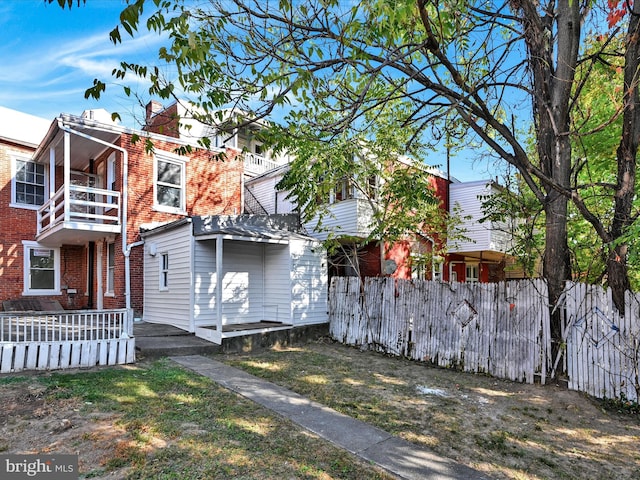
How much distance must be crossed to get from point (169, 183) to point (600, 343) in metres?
12.1

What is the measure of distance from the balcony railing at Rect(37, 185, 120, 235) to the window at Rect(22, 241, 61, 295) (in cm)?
80

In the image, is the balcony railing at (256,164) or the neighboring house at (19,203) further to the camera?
the balcony railing at (256,164)

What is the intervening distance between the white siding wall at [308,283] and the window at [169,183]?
4773 millimetres

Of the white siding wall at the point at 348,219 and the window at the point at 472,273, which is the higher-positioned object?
the white siding wall at the point at 348,219

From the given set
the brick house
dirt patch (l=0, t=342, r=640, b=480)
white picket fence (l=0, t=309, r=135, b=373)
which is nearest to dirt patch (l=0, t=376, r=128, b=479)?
dirt patch (l=0, t=342, r=640, b=480)

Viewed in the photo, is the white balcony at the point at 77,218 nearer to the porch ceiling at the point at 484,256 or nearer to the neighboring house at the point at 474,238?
the neighboring house at the point at 474,238

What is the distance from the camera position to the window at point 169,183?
40.3 ft

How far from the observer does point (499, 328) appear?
732 centimetres

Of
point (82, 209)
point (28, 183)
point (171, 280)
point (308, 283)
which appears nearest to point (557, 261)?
point (308, 283)

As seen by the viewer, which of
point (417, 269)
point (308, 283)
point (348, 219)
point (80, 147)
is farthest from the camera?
point (417, 269)

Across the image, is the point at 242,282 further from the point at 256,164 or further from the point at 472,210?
the point at 472,210

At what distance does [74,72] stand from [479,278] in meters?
20.5

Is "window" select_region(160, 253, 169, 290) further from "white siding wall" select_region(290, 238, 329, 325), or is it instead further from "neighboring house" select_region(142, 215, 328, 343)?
"white siding wall" select_region(290, 238, 329, 325)

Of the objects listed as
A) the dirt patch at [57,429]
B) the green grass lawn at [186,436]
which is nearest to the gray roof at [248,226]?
the green grass lawn at [186,436]
